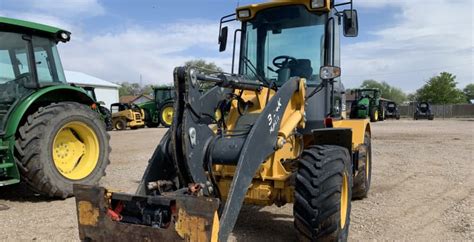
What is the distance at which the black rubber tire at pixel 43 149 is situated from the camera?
18.2 feet

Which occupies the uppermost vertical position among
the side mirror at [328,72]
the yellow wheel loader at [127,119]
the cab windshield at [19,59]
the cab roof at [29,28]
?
the cab roof at [29,28]

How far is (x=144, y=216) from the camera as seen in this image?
3027 mm

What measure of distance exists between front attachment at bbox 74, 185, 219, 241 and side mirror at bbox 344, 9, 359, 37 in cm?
297

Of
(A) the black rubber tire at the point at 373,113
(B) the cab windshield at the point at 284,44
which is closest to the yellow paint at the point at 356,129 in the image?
(B) the cab windshield at the point at 284,44

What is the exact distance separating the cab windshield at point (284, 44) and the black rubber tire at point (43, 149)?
2669 millimetres

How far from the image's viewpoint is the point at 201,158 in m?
3.62

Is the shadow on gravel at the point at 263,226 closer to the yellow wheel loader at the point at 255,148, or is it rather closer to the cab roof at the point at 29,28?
the yellow wheel loader at the point at 255,148

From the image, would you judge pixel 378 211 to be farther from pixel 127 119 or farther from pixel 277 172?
pixel 127 119

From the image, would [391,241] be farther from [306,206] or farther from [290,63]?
[290,63]

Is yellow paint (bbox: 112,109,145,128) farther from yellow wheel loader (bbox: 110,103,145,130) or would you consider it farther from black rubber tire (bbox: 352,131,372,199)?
black rubber tire (bbox: 352,131,372,199)

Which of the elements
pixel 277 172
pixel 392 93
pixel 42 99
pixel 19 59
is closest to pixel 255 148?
pixel 277 172

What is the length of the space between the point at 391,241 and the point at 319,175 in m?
1.28

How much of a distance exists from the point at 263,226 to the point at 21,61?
4248mm

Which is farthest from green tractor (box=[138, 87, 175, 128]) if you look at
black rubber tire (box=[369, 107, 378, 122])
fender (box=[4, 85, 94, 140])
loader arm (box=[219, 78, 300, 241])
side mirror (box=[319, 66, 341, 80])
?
loader arm (box=[219, 78, 300, 241])
